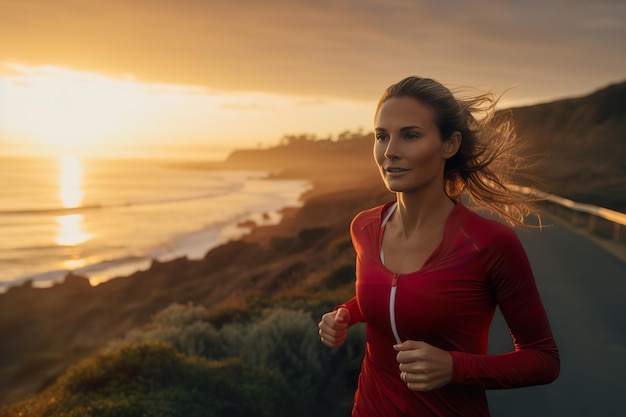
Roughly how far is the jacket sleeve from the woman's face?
1.24ft

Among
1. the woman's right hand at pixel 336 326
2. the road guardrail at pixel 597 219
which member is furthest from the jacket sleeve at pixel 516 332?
the road guardrail at pixel 597 219

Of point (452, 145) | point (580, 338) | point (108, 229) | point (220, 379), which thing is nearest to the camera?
point (452, 145)

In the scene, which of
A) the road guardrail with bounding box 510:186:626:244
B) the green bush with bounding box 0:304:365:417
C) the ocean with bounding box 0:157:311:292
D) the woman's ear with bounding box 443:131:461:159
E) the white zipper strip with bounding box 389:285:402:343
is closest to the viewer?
the white zipper strip with bounding box 389:285:402:343

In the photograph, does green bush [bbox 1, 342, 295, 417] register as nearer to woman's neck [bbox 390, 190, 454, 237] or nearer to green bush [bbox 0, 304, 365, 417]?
green bush [bbox 0, 304, 365, 417]

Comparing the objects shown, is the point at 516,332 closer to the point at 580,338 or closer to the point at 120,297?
the point at 580,338

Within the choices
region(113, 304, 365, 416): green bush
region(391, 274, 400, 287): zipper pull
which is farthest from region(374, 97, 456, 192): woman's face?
region(113, 304, 365, 416): green bush

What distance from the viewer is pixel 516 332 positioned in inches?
87.5

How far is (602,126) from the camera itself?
110875 millimetres

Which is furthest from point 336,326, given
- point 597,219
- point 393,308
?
point 597,219

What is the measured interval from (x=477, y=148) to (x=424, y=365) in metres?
0.94

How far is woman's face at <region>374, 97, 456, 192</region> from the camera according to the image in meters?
2.39

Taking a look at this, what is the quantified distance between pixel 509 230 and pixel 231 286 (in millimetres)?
26560

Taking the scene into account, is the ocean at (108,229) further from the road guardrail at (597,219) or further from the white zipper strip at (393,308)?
the white zipper strip at (393,308)

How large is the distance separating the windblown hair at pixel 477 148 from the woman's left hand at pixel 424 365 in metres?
0.71
